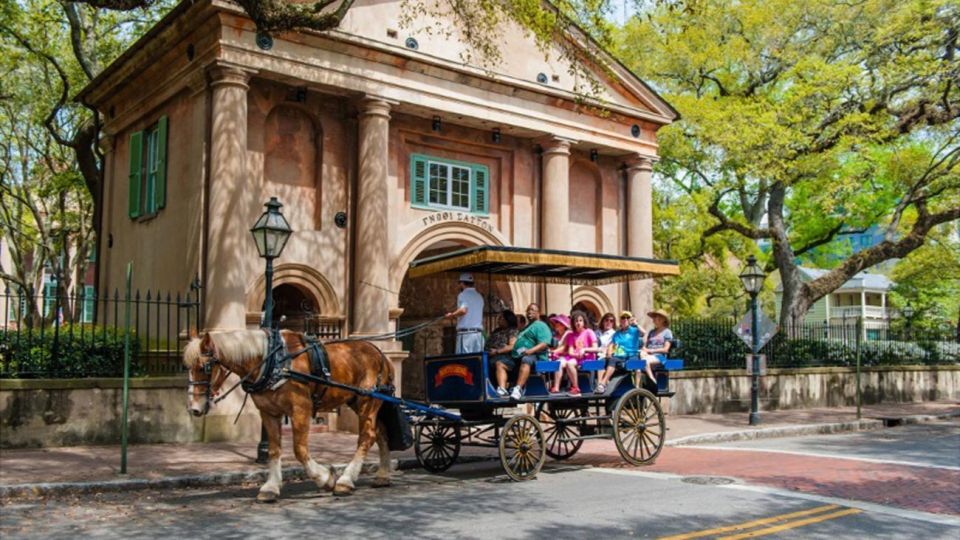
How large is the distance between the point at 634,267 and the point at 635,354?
1456mm

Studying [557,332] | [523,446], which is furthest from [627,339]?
[523,446]

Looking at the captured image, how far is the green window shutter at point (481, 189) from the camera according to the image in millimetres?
20734

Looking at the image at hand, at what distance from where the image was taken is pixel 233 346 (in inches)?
376

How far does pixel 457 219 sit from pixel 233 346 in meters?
11.0

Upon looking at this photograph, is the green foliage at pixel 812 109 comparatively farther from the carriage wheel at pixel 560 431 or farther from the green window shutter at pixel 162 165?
the green window shutter at pixel 162 165

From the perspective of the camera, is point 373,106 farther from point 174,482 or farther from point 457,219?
point 174,482

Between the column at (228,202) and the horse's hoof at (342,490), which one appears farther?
the column at (228,202)

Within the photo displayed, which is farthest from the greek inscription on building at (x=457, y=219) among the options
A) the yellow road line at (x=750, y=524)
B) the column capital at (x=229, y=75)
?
the yellow road line at (x=750, y=524)

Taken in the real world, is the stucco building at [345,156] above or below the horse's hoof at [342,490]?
above

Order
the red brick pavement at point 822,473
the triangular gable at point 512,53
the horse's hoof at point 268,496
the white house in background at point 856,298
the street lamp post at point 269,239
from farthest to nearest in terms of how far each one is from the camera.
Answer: the white house in background at point 856,298
the triangular gable at point 512,53
the street lamp post at point 269,239
the red brick pavement at point 822,473
the horse's hoof at point 268,496

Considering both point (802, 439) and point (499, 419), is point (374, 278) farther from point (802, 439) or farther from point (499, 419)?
point (802, 439)

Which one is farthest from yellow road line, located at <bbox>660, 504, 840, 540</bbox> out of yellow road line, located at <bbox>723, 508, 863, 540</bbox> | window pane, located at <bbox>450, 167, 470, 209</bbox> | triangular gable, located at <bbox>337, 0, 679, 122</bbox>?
window pane, located at <bbox>450, 167, 470, 209</bbox>

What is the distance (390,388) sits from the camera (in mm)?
11164

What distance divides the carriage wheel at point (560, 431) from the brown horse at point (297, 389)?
2564 millimetres
